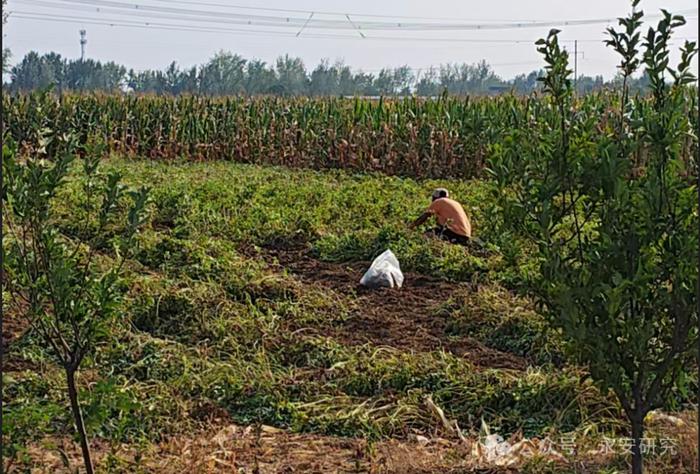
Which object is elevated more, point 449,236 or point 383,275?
point 449,236

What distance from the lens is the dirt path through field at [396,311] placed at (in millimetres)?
5219

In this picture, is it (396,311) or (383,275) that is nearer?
(396,311)

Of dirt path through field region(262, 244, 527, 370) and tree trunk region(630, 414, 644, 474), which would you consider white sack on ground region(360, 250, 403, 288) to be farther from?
tree trunk region(630, 414, 644, 474)

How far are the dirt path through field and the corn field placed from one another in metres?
7.65

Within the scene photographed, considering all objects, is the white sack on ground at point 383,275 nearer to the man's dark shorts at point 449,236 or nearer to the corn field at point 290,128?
the man's dark shorts at point 449,236

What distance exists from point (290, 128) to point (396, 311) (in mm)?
11337

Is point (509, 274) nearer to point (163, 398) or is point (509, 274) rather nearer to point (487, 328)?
point (487, 328)

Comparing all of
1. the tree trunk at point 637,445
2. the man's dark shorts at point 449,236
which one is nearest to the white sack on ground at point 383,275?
the man's dark shorts at point 449,236

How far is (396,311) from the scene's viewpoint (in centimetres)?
601

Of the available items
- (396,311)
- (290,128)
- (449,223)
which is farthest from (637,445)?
(290,128)

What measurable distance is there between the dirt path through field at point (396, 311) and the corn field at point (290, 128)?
7.65 metres

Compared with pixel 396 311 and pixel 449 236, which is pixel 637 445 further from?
pixel 449 236

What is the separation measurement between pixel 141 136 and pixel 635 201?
51.1ft

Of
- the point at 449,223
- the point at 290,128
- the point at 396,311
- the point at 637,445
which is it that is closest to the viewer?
the point at 637,445
